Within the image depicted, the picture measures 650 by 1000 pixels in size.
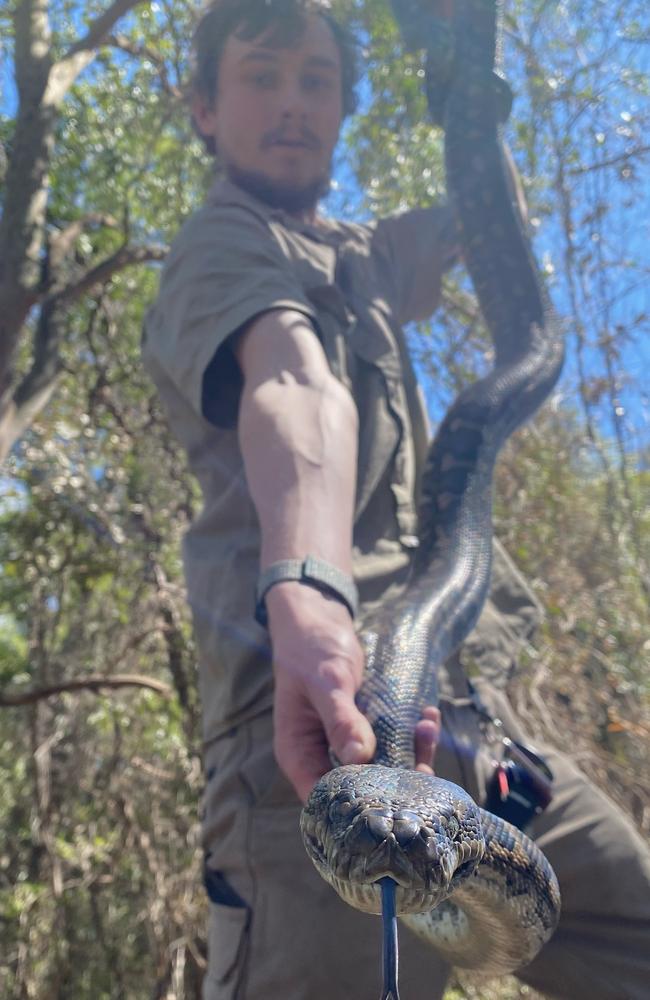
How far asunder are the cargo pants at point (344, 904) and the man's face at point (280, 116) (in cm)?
174

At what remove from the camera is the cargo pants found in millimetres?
1670

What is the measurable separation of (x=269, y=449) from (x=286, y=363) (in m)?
0.26

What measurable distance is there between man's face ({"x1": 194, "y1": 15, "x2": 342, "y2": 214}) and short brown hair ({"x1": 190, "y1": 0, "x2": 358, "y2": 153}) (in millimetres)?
41

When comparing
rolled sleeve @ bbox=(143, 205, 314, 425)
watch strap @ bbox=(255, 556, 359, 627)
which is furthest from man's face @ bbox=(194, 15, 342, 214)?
watch strap @ bbox=(255, 556, 359, 627)

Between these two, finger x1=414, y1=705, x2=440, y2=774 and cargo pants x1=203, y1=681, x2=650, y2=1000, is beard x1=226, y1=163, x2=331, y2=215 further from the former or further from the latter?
finger x1=414, y1=705, x2=440, y2=774

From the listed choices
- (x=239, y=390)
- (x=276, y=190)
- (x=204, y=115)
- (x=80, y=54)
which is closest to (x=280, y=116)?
(x=276, y=190)

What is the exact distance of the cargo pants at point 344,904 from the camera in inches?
65.7

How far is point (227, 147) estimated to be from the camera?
271 cm

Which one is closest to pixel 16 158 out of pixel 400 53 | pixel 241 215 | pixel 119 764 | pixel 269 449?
pixel 241 215

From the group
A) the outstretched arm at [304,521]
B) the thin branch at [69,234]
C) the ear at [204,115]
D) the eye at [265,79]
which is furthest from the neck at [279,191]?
the thin branch at [69,234]

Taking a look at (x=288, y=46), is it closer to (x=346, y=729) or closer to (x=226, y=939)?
(x=346, y=729)

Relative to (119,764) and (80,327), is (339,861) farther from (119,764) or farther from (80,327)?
(80,327)

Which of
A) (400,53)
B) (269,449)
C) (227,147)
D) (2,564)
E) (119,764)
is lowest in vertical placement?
(119,764)

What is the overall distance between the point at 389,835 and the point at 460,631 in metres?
1.05
